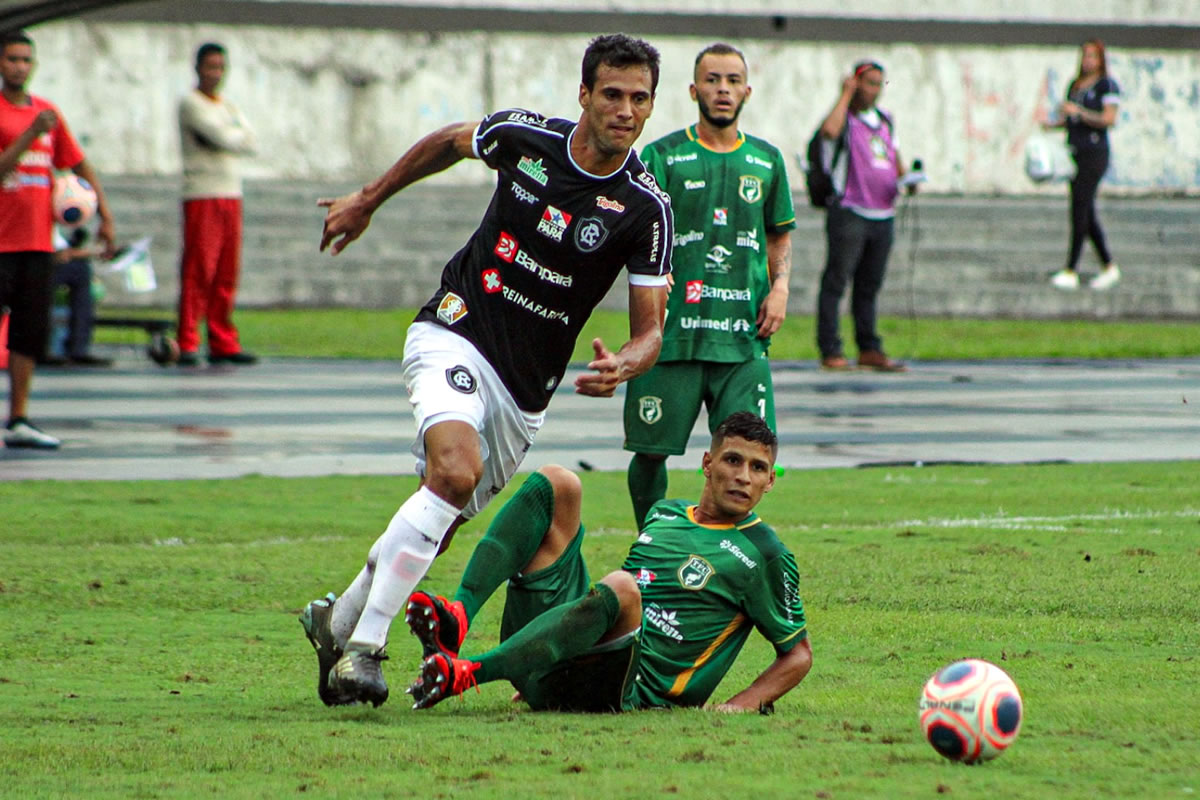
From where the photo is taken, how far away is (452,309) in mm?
5926

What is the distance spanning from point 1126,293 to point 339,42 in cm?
1172

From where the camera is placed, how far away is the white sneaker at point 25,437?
38.3 ft

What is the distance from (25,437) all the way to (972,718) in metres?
8.39

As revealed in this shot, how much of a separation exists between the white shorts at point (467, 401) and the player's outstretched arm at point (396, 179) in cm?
37

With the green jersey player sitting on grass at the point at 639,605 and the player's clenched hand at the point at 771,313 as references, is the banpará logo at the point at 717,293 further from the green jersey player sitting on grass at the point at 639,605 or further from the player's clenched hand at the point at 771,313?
the green jersey player sitting on grass at the point at 639,605

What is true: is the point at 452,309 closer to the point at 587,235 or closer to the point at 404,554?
the point at 587,235

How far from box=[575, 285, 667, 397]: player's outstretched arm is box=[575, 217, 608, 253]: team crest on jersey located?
0.18 meters

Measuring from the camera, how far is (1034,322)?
2523cm

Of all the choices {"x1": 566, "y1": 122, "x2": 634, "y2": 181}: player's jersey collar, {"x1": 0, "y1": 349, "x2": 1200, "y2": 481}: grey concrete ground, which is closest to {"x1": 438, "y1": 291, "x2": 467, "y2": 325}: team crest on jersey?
{"x1": 566, "y1": 122, "x2": 634, "y2": 181}: player's jersey collar

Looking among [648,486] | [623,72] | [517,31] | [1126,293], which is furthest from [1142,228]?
[623,72]

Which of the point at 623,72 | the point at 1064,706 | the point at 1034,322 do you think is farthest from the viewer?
the point at 1034,322

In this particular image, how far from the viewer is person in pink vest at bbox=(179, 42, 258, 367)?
17203 millimetres

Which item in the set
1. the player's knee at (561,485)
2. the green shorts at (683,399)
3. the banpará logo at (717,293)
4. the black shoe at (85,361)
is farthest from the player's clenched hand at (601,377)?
the black shoe at (85,361)

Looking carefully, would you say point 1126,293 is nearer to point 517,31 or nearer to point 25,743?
point 517,31
